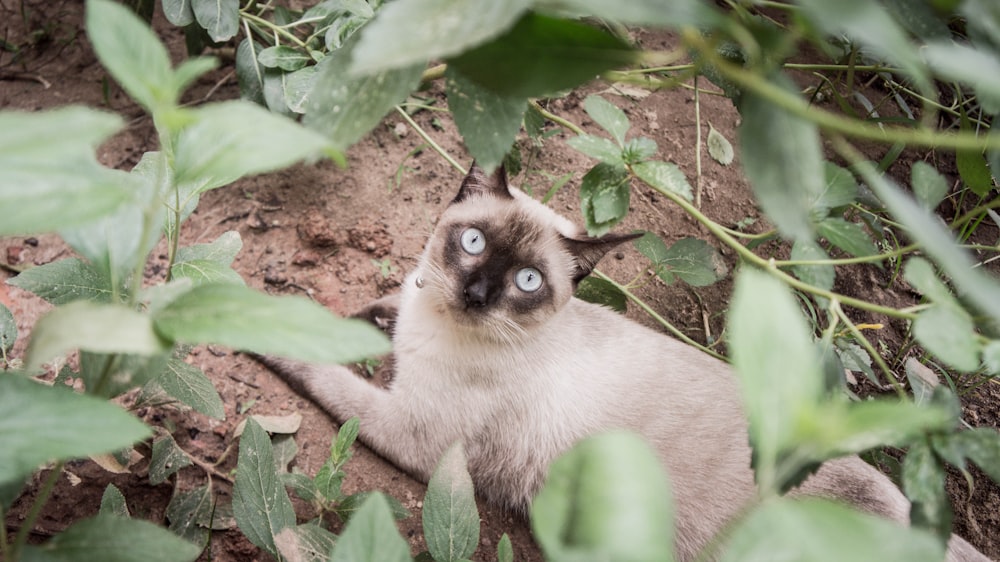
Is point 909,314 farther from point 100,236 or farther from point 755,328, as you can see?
point 100,236

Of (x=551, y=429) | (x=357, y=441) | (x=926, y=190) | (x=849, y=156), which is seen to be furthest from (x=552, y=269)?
(x=849, y=156)

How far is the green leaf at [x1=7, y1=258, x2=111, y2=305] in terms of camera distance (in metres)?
1.52

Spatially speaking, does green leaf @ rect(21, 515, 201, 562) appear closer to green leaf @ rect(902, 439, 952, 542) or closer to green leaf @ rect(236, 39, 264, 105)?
green leaf @ rect(902, 439, 952, 542)

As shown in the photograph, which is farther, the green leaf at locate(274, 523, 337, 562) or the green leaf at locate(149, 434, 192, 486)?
the green leaf at locate(149, 434, 192, 486)

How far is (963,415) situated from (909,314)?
7.57 ft

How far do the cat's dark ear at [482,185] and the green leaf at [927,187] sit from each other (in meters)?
1.38

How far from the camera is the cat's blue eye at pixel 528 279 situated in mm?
2396

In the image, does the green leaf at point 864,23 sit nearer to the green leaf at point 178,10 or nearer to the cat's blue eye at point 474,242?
the cat's blue eye at point 474,242

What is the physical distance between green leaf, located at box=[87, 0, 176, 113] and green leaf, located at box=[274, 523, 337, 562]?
4.22 feet

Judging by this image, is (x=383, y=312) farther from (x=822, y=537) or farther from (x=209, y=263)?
(x=822, y=537)

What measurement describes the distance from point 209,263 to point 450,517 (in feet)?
2.96

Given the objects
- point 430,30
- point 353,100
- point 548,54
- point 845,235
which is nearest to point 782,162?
point 548,54

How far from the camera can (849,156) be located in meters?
0.86

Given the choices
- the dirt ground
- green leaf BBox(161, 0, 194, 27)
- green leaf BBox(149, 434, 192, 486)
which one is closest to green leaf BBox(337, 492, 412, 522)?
the dirt ground
